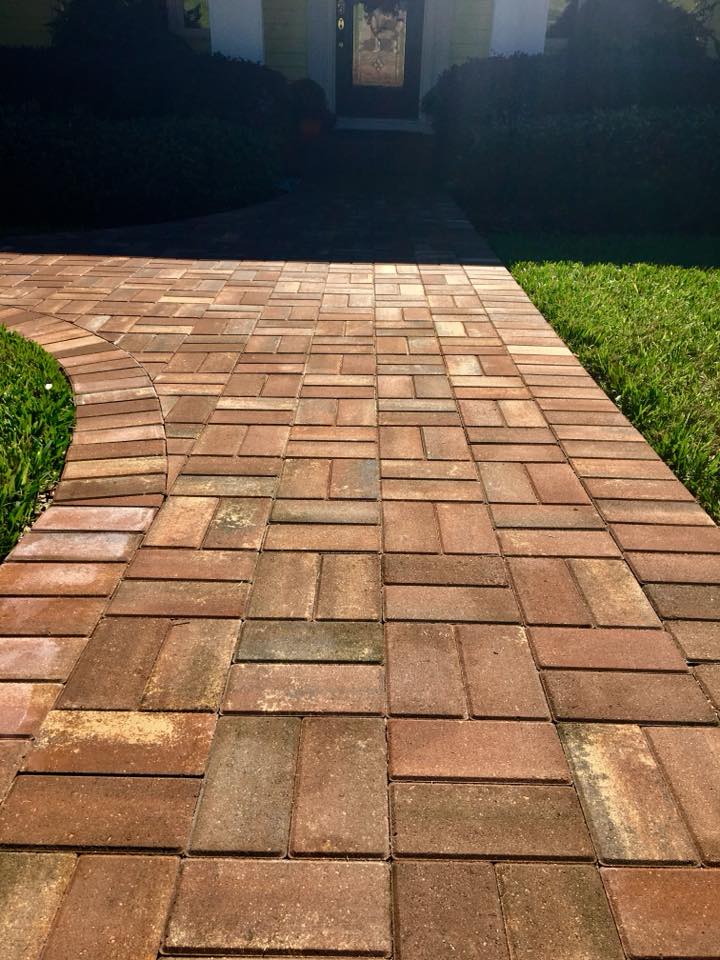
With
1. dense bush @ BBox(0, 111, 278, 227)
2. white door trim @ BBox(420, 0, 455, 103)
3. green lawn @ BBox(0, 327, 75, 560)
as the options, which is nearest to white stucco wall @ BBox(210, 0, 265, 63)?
white door trim @ BBox(420, 0, 455, 103)

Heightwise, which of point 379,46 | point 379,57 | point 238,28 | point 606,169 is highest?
point 238,28

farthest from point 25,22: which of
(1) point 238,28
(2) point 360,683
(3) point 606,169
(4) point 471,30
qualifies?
(2) point 360,683

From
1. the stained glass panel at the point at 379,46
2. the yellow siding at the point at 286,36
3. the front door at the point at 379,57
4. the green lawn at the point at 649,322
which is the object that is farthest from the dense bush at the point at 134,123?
the green lawn at the point at 649,322

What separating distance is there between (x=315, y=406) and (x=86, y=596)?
1447 millimetres

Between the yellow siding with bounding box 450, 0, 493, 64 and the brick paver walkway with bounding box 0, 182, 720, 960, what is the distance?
33.6 feet

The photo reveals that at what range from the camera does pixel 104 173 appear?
23.4ft

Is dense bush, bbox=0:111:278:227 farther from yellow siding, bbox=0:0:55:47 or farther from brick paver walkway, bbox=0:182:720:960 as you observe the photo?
yellow siding, bbox=0:0:55:47

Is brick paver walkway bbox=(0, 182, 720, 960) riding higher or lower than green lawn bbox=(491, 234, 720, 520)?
higher

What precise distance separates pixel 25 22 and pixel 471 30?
705cm

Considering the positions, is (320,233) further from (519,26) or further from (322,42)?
(519,26)

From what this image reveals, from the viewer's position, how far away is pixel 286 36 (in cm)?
1121

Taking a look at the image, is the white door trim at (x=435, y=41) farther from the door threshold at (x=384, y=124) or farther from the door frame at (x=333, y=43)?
the door threshold at (x=384, y=124)

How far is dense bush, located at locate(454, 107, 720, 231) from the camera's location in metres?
7.24

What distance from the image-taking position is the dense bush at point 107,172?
23.4ft
